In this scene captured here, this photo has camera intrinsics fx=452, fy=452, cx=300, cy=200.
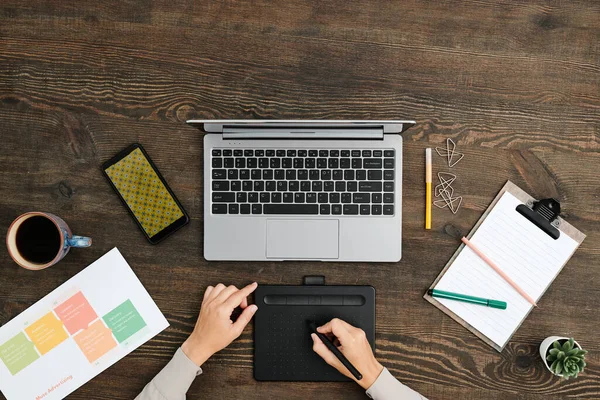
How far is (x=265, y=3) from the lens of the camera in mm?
1025

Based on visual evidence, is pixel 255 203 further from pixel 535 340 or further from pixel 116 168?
pixel 535 340

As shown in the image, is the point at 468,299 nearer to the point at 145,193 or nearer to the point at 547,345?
the point at 547,345

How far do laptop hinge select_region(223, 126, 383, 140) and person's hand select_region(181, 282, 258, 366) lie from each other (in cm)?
33

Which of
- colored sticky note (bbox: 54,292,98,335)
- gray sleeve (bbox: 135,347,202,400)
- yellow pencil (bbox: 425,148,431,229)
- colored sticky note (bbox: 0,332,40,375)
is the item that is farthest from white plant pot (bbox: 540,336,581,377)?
colored sticky note (bbox: 0,332,40,375)

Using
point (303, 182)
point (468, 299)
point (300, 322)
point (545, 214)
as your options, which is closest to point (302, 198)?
point (303, 182)

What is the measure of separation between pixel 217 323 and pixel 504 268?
0.64 metres

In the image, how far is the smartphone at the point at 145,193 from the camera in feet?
3.32

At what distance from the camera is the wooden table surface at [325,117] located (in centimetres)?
101

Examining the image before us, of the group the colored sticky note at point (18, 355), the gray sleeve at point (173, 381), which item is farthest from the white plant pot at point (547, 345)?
the colored sticky note at point (18, 355)

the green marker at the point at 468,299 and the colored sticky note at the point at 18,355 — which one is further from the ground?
the green marker at the point at 468,299

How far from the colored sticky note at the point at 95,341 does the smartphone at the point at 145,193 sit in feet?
0.74

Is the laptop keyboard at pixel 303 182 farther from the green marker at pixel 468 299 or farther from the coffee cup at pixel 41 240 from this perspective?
the coffee cup at pixel 41 240

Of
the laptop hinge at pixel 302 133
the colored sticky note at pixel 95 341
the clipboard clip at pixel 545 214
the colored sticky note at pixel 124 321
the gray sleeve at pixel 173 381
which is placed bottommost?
the gray sleeve at pixel 173 381

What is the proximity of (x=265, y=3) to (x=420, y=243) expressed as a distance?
65cm
